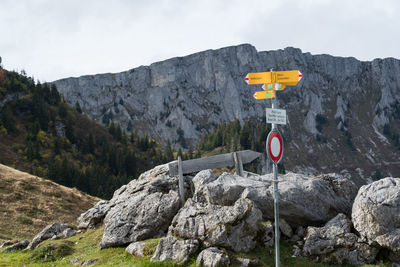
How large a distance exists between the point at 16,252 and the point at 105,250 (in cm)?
632

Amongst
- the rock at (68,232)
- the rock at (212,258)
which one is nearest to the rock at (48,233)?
the rock at (68,232)

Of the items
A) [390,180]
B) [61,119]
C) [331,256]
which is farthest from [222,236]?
[61,119]

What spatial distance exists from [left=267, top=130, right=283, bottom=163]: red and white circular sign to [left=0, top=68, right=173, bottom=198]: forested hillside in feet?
271

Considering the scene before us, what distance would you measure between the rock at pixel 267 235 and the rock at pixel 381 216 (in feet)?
11.9

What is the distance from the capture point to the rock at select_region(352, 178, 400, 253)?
41.2 ft

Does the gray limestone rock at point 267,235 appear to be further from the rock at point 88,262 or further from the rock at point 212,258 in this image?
the rock at point 88,262

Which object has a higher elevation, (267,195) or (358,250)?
(267,195)

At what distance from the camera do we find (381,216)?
12.9 metres

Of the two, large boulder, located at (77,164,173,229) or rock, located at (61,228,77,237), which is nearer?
rock, located at (61,228,77,237)

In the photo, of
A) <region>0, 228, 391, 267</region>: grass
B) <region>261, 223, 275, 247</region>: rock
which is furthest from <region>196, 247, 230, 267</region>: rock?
<region>261, 223, 275, 247</region>: rock

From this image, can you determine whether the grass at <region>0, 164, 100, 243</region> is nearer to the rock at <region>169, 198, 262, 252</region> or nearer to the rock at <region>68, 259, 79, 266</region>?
the rock at <region>68, 259, 79, 266</region>

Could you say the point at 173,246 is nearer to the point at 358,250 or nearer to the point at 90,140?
the point at 358,250

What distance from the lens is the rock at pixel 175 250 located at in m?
12.6

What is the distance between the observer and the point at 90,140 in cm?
11819
